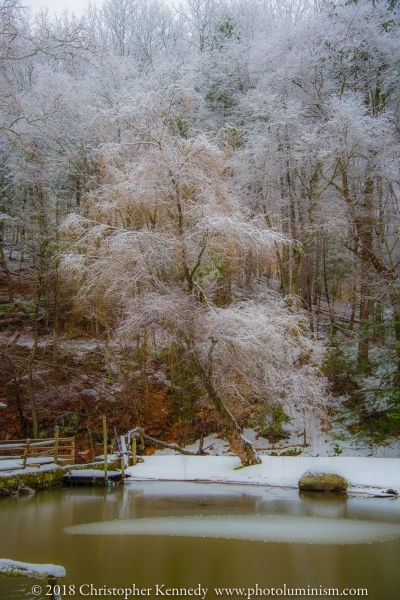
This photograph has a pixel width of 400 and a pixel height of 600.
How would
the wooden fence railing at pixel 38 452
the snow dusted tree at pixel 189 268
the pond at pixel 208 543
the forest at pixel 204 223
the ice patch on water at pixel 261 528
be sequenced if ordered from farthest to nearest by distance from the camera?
the wooden fence railing at pixel 38 452
the forest at pixel 204 223
the snow dusted tree at pixel 189 268
the ice patch on water at pixel 261 528
the pond at pixel 208 543

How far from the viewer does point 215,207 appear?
44.3 feet

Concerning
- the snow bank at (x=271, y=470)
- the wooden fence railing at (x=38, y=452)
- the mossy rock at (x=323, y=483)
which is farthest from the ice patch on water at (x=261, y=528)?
the wooden fence railing at (x=38, y=452)

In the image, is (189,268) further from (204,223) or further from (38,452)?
(38,452)

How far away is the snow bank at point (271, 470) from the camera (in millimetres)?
12312

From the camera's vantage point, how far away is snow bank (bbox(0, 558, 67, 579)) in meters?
4.39

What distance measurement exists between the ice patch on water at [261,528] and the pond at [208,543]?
0.05 feet

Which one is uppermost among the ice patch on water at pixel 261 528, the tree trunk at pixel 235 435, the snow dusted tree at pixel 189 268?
the snow dusted tree at pixel 189 268

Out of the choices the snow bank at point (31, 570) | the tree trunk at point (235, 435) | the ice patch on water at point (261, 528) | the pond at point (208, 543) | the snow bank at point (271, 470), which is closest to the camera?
the snow bank at point (31, 570)

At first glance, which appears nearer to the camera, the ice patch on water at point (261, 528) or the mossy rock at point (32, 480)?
the ice patch on water at point (261, 528)

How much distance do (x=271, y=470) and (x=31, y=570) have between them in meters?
9.68

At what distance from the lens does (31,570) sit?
441cm

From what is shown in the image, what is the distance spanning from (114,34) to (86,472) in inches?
937

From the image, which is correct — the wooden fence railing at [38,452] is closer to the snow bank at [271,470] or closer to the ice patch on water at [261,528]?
the snow bank at [271,470]

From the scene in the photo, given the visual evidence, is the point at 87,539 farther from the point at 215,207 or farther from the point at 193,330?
the point at 215,207
